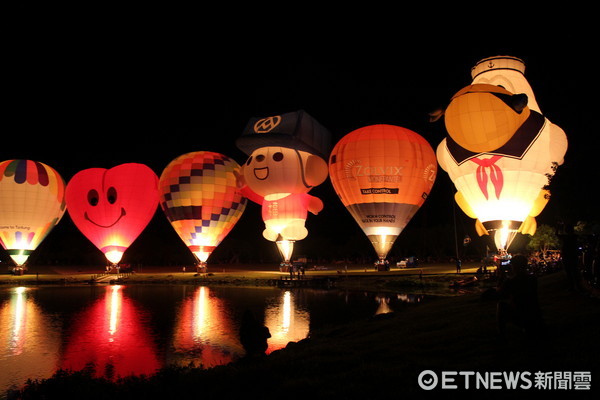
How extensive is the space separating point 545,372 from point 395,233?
2644cm

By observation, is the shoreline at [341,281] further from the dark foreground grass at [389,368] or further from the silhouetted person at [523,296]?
the silhouetted person at [523,296]

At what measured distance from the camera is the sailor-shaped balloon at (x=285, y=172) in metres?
33.8

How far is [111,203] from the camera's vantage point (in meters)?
37.7

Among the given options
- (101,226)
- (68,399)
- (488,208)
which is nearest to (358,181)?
(488,208)

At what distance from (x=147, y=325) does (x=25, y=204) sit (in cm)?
2841

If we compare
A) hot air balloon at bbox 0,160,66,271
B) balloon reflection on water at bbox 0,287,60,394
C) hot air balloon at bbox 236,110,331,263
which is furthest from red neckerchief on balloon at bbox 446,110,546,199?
hot air balloon at bbox 0,160,66,271

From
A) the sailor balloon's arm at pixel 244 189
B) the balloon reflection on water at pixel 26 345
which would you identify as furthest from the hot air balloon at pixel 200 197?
the balloon reflection on water at pixel 26 345

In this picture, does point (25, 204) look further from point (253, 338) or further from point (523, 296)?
point (523, 296)

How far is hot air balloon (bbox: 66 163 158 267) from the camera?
3753cm

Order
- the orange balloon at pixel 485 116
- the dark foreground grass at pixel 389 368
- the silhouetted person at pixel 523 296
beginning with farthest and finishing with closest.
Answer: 1. the orange balloon at pixel 485 116
2. the silhouetted person at pixel 523 296
3. the dark foreground grass at pixel 389 368

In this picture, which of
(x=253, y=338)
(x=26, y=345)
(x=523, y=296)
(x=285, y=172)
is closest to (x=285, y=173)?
(x=285, y=172)

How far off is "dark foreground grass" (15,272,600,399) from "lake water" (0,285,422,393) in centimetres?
253

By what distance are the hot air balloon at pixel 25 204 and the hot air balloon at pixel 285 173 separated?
53.7 feet

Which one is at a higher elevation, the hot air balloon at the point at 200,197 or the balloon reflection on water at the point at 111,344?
the hot air balloon at the point at 200,197
